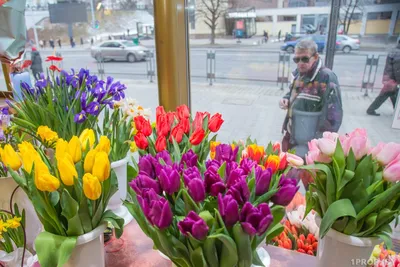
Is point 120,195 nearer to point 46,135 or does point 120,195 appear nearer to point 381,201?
point 46,135

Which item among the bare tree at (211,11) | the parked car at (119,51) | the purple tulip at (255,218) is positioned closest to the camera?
the purple tulip at (255,218)

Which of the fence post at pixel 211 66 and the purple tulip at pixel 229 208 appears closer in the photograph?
the purple tulip at pixel 229 208

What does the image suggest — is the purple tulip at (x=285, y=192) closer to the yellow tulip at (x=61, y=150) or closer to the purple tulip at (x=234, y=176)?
the purple tulip at (x=234, y=176)

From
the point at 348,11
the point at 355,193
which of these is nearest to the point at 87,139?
the point at 355,193

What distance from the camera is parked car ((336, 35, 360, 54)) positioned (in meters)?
1.51

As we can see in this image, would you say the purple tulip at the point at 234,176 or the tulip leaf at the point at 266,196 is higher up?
the purple tulip at the point at 234,176

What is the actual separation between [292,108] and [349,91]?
0.35 metres

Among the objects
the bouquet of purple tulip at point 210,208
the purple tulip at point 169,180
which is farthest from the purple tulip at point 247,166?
the purple tulip at point 169,180

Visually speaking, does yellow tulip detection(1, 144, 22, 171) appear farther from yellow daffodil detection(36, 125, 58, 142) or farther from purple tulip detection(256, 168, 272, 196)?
purple tulip detection(256, 168, 272, 196)

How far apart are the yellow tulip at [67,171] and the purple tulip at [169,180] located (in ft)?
0.51

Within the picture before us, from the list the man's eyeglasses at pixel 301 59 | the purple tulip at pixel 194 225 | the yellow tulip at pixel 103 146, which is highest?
the man's eyeglasses at pixel 301 59

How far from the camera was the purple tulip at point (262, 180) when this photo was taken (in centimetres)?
47

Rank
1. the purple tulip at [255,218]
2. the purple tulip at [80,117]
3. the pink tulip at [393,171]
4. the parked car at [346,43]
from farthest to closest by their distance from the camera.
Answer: the parked car at [346,43], the purple tulip at [80,117], the pink tulip at [393,171], the purple tulip at [255,218]

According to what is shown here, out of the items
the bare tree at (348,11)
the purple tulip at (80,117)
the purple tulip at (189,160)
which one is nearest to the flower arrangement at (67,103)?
the purple tulip at (80,117)
